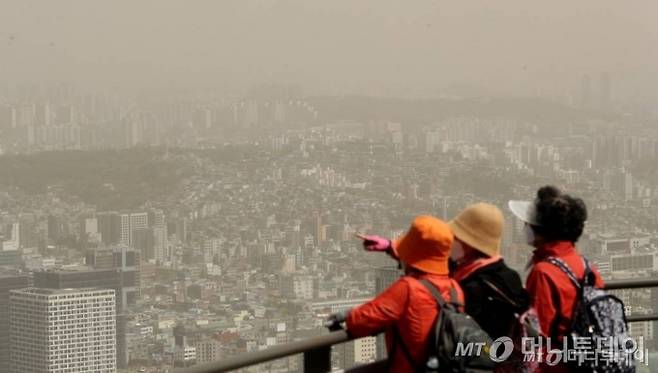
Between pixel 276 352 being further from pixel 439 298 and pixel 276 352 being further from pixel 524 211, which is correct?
pixel 524 211

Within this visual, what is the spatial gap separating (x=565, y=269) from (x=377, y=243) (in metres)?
0.65

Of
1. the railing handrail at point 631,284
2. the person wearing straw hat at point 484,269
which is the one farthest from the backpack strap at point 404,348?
the railing handrail at point 631,284

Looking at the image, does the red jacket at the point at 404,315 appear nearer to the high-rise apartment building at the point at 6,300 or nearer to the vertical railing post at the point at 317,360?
the vertical railing post at the point at 317,360

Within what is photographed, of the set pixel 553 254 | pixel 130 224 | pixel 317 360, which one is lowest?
pixel 130 224

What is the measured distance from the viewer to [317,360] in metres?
3.79

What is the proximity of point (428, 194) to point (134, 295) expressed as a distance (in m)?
24.2

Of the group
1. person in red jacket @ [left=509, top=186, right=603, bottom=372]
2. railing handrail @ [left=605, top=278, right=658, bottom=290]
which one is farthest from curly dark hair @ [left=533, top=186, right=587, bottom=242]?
railing handrail @ [left=605, top=278, right=658, bottom=290]

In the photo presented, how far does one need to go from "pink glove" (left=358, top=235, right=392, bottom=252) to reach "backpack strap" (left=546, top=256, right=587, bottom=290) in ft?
1.83

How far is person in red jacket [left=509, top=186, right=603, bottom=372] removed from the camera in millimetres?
3502

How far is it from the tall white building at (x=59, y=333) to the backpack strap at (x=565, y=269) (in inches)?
1687

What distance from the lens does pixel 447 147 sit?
9088cm

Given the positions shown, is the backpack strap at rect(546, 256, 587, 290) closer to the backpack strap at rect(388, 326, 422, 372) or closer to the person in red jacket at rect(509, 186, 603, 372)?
the person in red jacket at rect(509, 186, 603, 372)

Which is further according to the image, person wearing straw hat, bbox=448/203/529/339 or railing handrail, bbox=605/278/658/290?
railing handrail, bbox=605/278/658/290

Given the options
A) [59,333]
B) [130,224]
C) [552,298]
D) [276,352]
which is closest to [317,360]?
[276,352]
